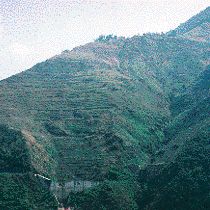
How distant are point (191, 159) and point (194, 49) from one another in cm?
4180

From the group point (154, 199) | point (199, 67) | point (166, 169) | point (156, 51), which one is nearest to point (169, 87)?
point (199, 67)

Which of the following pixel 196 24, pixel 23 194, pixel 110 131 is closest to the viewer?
pixel 23 194

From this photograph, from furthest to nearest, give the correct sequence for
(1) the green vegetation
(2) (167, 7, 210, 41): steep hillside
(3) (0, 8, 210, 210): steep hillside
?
(2) (167, 7, 210, 41): steep hillside
(3) (0, 8, 210, 210): steep hillside
(1) the green vegetation

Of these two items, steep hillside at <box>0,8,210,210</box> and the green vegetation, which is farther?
steep hillside at <box>0,8,210,210</box>

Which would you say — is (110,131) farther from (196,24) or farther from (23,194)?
(196,24)

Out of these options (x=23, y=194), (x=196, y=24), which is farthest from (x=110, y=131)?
(x=196, y=24)

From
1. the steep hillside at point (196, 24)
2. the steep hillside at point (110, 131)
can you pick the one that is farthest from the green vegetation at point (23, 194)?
the steep hillside at point (196, 24)

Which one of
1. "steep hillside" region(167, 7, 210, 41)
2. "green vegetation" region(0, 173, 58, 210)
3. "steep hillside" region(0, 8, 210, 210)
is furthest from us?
"steep hillside" region(167, 7, 210, 41)

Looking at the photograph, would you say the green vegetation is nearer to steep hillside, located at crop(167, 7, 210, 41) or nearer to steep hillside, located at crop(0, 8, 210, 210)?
steep hillside, located at crop(0, 8, 210, 210)

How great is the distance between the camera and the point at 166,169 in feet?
89.9

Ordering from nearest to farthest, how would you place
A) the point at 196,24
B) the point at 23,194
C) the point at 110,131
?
the point at 23,194, the point at 110,131, the point at 196,24

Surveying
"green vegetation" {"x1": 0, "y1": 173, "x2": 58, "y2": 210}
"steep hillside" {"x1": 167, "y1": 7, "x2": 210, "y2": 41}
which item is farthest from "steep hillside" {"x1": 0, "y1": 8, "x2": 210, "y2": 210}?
"steep hillside" {"x1": 167, "y1": 7, "x2": 210, "y2": 41}

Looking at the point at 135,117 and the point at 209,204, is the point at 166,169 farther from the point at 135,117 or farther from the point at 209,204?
the point at 135,117

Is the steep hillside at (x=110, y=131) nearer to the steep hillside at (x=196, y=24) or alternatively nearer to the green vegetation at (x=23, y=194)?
the green vegetation at (x=23, y=194)
